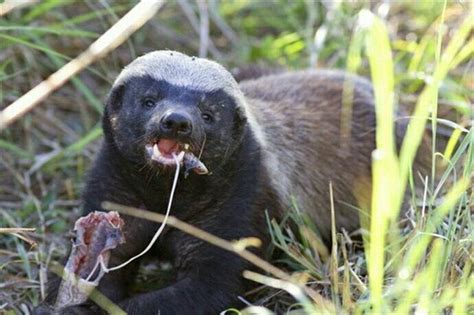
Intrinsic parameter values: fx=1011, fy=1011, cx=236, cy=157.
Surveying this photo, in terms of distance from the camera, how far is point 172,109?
12.2 ft

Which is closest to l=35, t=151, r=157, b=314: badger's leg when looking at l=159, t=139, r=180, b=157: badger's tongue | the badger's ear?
the badger's ear

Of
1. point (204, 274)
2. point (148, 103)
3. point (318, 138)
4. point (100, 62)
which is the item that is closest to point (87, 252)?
point (204, 274)

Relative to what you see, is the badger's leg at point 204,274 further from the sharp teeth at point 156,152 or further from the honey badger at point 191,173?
the sharp teeth at point 156,152

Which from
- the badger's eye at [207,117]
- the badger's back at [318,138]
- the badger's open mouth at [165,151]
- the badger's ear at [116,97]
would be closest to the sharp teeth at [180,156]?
the badger's open mouth at [165,151]

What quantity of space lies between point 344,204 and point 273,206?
0.59 m

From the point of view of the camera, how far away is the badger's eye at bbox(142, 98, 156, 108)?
394cm

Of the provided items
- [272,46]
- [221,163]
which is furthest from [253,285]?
[272,46]

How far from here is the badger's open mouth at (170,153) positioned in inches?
148

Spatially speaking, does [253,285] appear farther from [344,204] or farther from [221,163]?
[344,204]

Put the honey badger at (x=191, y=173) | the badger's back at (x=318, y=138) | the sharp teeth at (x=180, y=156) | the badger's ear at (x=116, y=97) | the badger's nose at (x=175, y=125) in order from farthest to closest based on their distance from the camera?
the badger's back at (x=318, y=138)
the badger's ear at (x=116, y=97)
the honey badger at (x=191, y=173)
the sharp teeth at (x=180, y=156)
the badger's nose at (x=175, y=125)

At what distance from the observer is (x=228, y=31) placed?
633 centimetres

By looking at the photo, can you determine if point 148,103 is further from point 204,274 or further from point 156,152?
point 204,274

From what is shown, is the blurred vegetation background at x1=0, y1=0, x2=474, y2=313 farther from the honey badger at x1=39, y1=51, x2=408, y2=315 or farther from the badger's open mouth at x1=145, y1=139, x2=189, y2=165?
the badger's open mouth at x1=145, y1=139, x2=189, y2=165

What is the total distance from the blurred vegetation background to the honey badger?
293 millimetres
